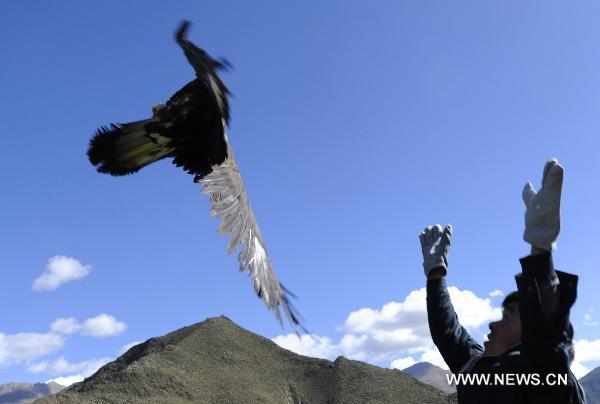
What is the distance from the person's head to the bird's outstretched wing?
1588 mm

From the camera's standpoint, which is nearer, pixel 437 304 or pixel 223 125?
pixel 437 304

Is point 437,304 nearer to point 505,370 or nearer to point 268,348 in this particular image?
point 505,370

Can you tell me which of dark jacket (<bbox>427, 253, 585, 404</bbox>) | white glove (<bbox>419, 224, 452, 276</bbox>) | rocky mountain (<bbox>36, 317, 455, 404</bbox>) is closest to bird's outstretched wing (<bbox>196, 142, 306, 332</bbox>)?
white glove (<bbox>419, 224, 452, 276</bbox>)

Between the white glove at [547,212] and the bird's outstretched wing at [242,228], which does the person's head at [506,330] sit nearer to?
the white glove at [547,212]

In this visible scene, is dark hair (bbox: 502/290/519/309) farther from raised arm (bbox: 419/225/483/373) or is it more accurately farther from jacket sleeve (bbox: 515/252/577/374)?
jacket sleeve (bbox: 515/252/577/374)

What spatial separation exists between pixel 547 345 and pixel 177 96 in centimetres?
394

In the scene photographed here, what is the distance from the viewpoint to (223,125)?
5.31 metres

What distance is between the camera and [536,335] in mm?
2621

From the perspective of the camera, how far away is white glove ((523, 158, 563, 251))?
258cm

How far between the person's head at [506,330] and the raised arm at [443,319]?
158 millimetres

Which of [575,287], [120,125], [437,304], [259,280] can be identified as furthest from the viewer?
[120,125]

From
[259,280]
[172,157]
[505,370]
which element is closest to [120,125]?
[172,157]

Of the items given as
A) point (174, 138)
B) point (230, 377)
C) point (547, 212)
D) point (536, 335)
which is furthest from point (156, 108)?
point (230, 377)

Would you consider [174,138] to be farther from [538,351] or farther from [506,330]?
[538,351]
